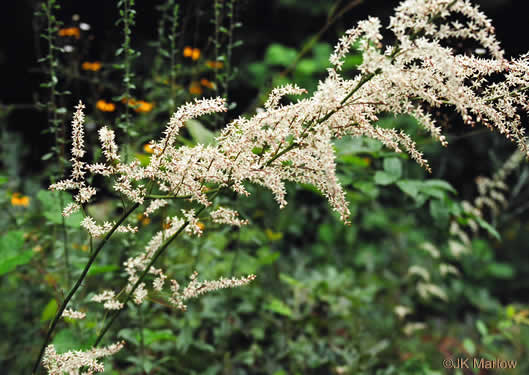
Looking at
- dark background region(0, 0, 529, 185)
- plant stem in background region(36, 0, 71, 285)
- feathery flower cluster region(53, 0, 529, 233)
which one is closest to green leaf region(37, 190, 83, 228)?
plant stem in background region(36, 0, 71, 285)

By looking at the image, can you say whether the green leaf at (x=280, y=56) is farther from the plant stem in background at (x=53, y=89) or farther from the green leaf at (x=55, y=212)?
the green leaf at (x=55, y=212)

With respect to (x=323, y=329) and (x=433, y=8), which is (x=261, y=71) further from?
(x=433, y=8)

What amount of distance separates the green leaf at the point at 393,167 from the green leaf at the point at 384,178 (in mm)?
24

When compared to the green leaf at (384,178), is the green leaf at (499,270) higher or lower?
higher

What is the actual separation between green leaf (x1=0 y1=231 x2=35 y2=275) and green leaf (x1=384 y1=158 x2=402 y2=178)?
1822mm

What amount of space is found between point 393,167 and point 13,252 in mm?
1994

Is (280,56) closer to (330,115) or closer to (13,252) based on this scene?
(13,252)

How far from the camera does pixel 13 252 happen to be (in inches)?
81.5

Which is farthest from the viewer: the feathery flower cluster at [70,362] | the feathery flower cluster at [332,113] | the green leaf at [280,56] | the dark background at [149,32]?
the dark background at [149,32]

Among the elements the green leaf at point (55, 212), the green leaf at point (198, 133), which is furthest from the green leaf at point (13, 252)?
the green leaf at point (198, 133)

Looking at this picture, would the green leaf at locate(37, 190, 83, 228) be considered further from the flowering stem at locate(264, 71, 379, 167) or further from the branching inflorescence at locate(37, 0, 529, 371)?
the flowering stem at locate(264, 71, 379, 167)

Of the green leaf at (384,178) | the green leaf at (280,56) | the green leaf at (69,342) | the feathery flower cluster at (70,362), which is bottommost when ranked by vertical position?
the feathery flower cluster at (70,362)

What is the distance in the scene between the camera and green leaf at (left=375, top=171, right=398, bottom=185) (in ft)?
6.43

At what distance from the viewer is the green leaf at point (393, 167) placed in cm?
208
